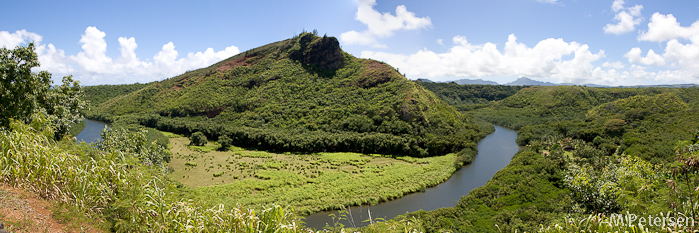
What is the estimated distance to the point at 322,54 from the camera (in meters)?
93.0

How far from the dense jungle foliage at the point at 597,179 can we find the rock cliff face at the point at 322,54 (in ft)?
177

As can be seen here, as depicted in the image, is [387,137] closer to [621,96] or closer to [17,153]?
[17,153]

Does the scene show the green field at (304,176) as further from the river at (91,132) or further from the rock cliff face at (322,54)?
the rock cliff face at (322,54)

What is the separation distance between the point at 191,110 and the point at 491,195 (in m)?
78.7

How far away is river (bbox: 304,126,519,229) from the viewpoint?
28.2 metres

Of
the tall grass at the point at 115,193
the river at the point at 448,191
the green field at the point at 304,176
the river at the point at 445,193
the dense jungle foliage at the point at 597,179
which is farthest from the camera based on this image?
the green field at the point at 304,176

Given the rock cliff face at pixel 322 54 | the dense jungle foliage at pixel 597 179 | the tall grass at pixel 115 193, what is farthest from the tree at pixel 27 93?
the rock cliff face at pixel 322 54

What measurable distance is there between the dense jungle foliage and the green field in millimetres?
8639

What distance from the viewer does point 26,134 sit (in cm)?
753

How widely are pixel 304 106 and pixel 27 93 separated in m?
63.9

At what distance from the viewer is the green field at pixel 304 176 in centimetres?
3134

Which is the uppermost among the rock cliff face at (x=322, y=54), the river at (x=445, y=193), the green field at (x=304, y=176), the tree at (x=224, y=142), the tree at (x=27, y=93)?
the rock cliff face at (x=322, y=54)

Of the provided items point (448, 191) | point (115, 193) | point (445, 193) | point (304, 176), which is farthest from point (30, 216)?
point (448, 191)

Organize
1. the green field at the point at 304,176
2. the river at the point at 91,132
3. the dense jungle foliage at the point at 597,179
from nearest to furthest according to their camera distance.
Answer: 1. the dense jungle foliage at the point at 597,179
2. the green field at the point at 304,176
3. the river at the point at 91,132
